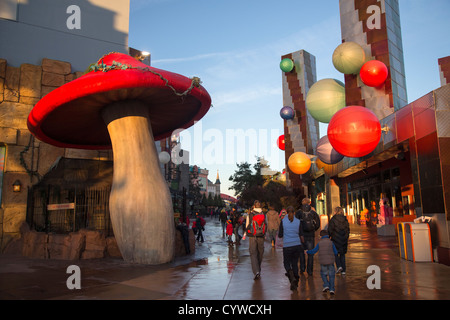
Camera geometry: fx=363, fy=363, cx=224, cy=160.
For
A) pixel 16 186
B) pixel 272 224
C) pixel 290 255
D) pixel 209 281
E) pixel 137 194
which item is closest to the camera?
pixel 290 255

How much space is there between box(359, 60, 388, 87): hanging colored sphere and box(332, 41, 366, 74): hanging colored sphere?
16.2 inches

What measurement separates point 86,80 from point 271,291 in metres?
6.14

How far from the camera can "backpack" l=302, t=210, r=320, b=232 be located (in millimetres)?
7730

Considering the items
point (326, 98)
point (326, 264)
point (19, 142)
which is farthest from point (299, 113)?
point (326, 264)

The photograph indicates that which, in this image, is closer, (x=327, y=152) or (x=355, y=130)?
(x=355, y=130)

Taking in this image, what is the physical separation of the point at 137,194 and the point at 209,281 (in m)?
3.21

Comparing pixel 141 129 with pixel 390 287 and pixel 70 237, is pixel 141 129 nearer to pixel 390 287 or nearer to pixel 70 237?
pixel 70 237

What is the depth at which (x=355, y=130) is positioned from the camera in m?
10.4

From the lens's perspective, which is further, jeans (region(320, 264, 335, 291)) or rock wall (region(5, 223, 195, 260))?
rock wall (region(5, 223, 195, 260))

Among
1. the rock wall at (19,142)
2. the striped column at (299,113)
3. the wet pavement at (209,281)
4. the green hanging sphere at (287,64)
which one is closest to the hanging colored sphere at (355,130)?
the wet pavement at (209,281)

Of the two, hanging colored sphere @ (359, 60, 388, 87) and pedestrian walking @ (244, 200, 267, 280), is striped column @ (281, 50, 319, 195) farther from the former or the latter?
pedestrian walking @ (244, 200, 267, 280)

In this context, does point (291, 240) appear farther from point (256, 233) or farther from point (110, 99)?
point (110, 99)

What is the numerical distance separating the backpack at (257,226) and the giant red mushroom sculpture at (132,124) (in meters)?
2.67

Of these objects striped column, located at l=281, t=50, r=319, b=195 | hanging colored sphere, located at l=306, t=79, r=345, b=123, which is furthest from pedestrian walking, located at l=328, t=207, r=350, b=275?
striped column, located at l=281, t=50, r=319, b=195
